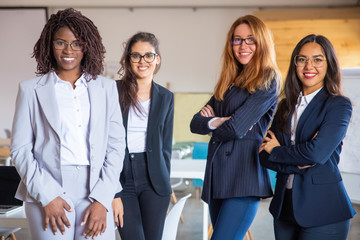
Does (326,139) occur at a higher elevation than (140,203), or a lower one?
higher

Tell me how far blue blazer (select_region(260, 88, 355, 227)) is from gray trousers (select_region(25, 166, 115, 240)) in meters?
0.94

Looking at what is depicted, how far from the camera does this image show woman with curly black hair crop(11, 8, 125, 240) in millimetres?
1713

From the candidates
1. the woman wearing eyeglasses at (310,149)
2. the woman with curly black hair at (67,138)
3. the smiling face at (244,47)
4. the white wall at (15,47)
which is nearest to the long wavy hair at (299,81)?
the woman wearing eyeglasses at (310,149)

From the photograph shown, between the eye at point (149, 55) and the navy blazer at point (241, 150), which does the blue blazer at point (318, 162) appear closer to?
the navy blazer at point (241, 150)

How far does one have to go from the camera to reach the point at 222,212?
2.26m

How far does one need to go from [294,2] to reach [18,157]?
8.70 m

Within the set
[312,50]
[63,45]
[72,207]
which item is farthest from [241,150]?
[63,45]

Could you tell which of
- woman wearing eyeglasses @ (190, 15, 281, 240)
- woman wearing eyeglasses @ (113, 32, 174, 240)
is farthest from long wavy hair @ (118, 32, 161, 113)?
woman wearing eyeglasses @ (190, 15, 281, 240)

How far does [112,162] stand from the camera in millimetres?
1897

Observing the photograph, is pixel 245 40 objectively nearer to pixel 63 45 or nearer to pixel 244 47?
pixel 244 47

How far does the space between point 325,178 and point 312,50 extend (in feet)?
2.14

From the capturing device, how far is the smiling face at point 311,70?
2103mm

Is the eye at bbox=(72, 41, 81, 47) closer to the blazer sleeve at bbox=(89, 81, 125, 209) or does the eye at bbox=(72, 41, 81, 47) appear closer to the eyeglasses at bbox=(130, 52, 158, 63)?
the blazer sleeve at bbox=(89, 81, 125, 209)

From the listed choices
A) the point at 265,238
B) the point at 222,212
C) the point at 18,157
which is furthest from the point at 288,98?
the point at 265,238
